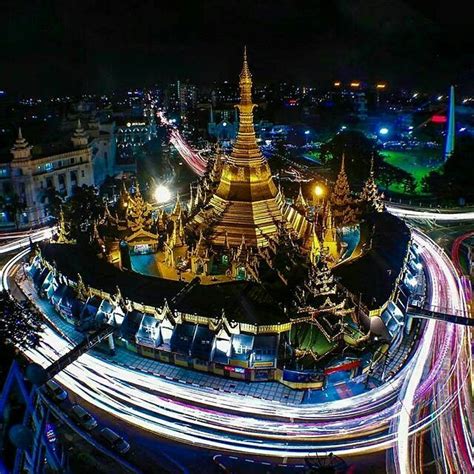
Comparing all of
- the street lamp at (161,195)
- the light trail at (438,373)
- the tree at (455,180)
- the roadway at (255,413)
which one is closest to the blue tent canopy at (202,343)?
Result: the roadway at (255,413)

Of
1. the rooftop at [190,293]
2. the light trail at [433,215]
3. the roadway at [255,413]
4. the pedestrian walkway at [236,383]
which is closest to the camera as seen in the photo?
the roadway at [255,413]

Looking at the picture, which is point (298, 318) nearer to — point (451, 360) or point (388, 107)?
point (451, 360)

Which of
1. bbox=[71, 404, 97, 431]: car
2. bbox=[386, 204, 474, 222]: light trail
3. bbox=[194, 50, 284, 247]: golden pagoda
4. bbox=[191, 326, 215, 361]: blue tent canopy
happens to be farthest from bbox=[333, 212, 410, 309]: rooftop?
bbox=[71, 404, 97, 431]: car

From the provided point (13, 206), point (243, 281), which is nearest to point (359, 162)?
point (243, 281)

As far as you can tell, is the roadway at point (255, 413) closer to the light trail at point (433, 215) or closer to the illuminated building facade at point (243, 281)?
the illuminated building facade at point (243, 281)

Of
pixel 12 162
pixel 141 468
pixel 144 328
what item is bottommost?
pixel 141 468

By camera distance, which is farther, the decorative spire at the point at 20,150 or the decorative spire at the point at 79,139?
the decorative spire at the point at 79,139

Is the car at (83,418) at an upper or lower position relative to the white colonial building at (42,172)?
lower

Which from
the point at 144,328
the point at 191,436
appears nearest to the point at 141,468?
the point at 191,436
